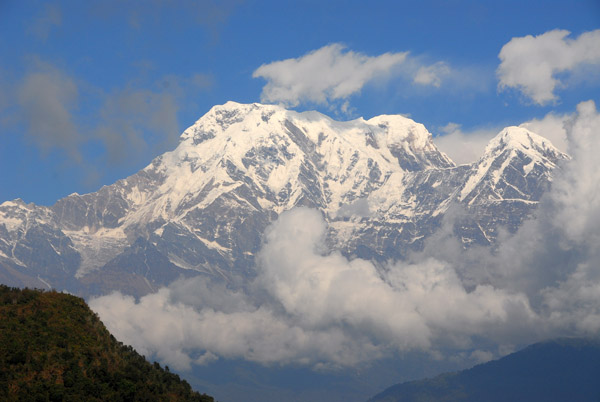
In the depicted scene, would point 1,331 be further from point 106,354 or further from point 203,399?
point 203,399

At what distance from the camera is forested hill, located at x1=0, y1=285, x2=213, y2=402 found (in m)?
119

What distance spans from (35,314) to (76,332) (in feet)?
26.2

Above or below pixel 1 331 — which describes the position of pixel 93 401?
below

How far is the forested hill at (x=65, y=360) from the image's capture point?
11912 centimetres

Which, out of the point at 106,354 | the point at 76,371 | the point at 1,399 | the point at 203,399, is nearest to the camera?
the point at 1,399

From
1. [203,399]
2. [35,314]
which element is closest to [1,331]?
[35,314]

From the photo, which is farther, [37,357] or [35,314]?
[35,314]

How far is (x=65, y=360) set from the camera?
412ft

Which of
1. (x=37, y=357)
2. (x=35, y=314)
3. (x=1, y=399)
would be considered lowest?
(x=1, y=399)

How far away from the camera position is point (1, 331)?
12862cm

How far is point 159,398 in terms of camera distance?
129 metres

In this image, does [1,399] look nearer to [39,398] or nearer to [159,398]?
[39,398]

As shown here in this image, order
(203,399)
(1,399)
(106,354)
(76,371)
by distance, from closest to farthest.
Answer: (1,399), (76,371), (106,354), (203,399)

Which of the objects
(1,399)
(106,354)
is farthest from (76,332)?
(1,399)
